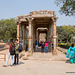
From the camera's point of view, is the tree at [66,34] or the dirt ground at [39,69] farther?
the tree at [66,34]

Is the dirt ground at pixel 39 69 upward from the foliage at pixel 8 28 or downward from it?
downward

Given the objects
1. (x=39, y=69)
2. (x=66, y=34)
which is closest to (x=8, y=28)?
(x=39, y=69)

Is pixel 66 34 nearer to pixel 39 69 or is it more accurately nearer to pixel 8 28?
pixel 8 28

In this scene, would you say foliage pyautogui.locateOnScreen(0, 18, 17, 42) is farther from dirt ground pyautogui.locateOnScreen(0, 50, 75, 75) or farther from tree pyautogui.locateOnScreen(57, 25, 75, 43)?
tree pyautogui.locateOnScreen(57, 25, 75, 43)

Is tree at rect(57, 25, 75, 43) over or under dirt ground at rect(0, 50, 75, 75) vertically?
over

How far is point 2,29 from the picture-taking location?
30.7m

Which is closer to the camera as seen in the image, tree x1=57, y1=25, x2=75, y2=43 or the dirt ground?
the dirt ground

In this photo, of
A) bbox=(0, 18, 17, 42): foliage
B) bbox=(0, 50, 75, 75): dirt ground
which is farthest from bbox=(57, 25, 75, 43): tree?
bbox=(0, 50, 75, 75): dirt ground

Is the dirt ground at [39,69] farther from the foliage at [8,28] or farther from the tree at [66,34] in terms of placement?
the tree at [66,34]

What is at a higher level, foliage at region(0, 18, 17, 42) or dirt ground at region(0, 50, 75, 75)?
foliage at region(0, 18, 17, 42)

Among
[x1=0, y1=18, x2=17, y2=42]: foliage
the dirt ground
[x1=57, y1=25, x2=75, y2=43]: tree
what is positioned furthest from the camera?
[x1=57, y1=25, x2=75, y2=43]: tree

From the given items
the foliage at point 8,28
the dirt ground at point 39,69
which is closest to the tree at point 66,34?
the foliage at point 8,28

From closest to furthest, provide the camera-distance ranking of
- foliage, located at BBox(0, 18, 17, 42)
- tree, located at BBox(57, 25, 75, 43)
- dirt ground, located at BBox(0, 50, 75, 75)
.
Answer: dirt ground, located at BBox(0, 50, 75, 75), foliage, located at BBox(0, 18, 17, 42), tree, located at BBox(57, 25, 75, 43)

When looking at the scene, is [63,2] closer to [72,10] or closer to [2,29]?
[72,10]
